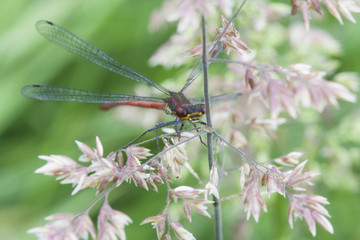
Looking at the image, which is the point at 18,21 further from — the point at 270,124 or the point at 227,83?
the point at 270,124

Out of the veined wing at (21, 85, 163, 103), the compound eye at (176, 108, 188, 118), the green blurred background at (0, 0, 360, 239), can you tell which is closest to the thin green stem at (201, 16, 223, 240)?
the compound eye at (176, 108, 188, 118)

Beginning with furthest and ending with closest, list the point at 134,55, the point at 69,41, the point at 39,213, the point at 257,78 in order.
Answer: the point at 134,55 < the point at 39,213 < the point at 69,41 < the point at 257,78

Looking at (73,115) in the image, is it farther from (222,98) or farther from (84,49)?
(222,98)

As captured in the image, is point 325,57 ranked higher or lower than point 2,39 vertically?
lower

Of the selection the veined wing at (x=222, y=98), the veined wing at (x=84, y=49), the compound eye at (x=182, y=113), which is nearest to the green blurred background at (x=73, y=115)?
the veined wing at (x=222, y=98)

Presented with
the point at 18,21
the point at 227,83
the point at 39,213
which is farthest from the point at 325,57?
the point at 18,21

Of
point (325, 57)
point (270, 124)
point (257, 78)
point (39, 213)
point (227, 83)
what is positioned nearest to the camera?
point (257, 78)

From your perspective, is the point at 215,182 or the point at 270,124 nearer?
the point at 215,182

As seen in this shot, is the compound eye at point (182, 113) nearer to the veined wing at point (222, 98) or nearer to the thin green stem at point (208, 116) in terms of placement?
the thin green stem at point (208, 116)
